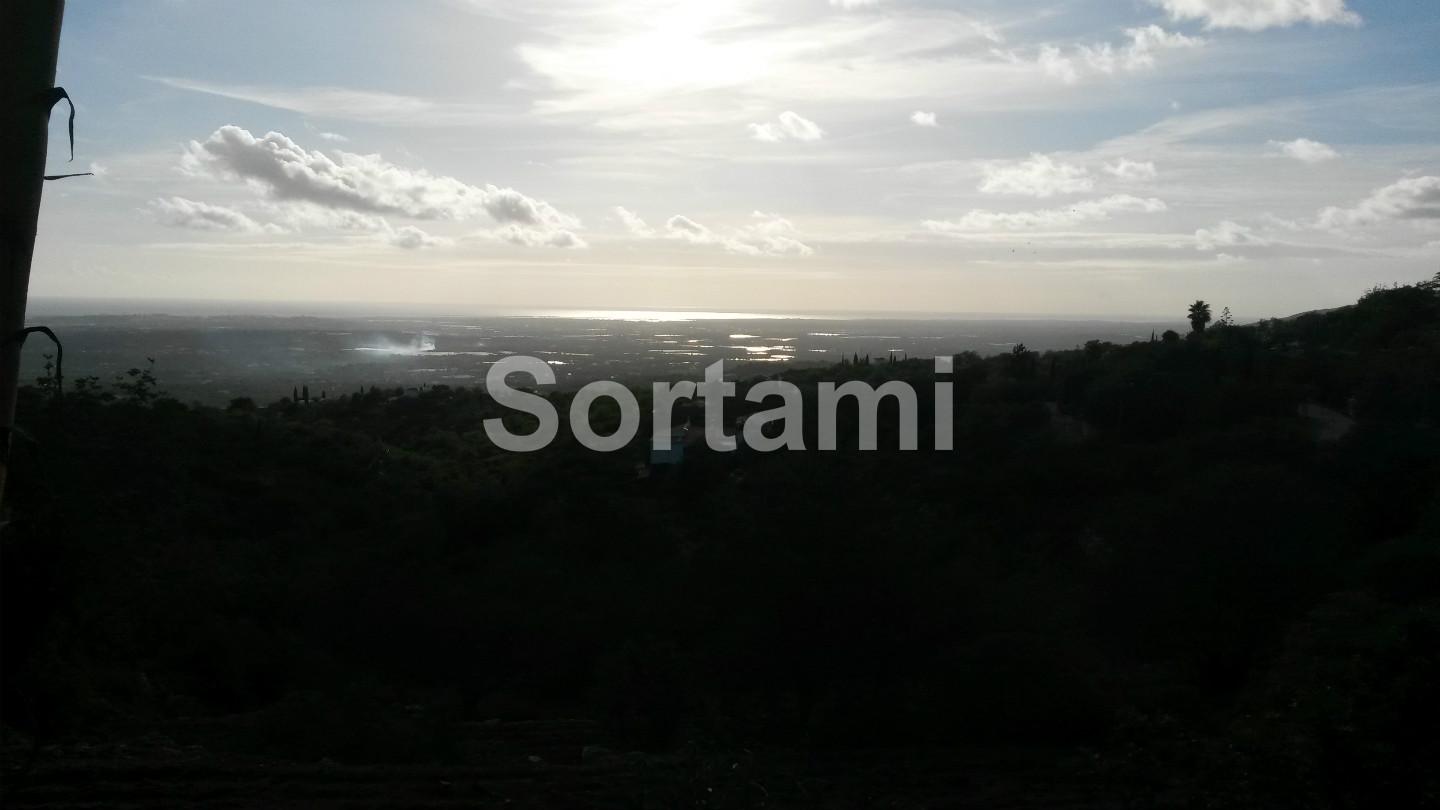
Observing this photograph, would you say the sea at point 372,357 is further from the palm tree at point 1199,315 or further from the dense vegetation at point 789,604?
the dense vegetation at point 789,604

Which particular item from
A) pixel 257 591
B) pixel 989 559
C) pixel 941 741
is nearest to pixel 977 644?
pixel 941 741

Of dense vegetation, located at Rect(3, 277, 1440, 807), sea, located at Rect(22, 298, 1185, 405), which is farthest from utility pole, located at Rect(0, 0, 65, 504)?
sea, located at Rect(22, 298, 1185, 405)

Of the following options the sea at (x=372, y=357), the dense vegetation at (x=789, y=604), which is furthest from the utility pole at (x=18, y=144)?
the sea at (x=372, y=357)

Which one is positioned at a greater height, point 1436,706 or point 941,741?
point 1436,706

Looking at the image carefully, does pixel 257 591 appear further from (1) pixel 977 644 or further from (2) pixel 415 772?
(1) pixel 977 644

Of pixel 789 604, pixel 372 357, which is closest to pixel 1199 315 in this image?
pixel 789 604

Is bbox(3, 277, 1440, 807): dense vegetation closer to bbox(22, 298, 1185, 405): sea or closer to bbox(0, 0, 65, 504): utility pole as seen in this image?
bbox(0, 0, 65, 504): utility pole
